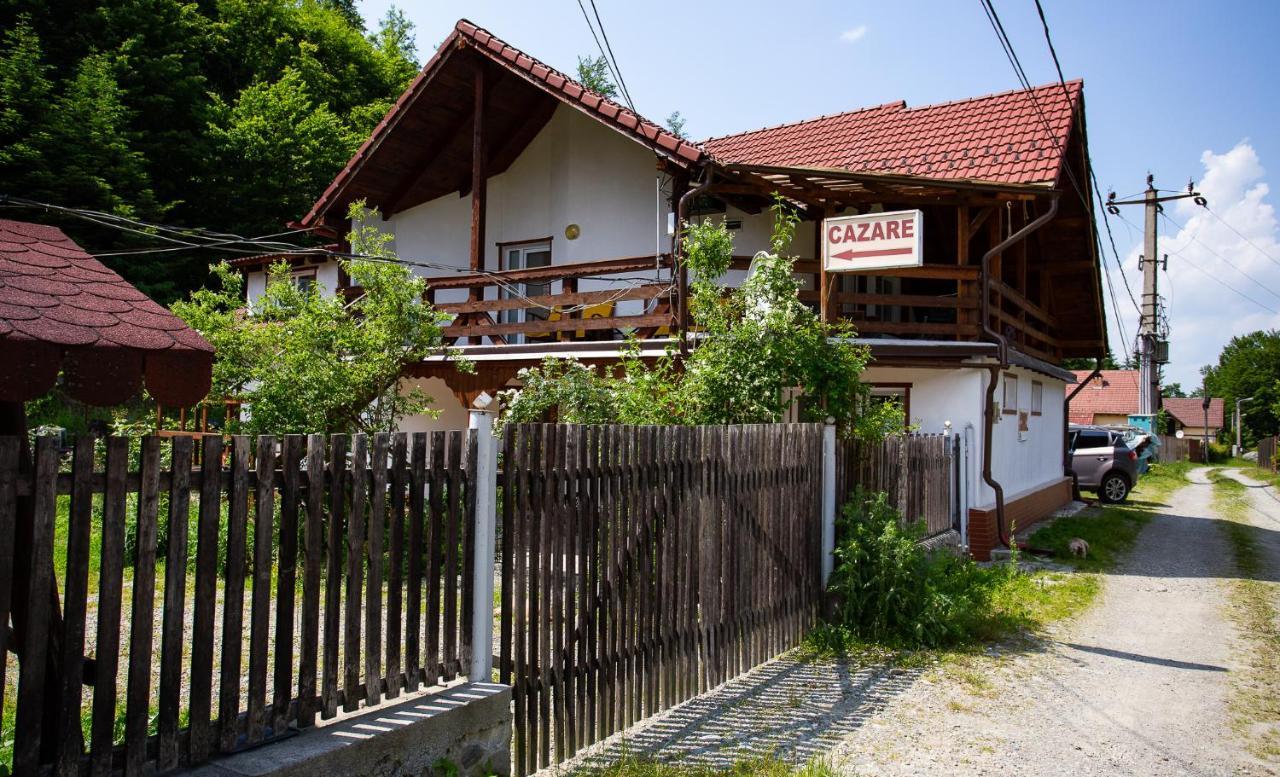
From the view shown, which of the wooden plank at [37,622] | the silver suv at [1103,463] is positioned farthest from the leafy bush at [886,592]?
the silver suv at [1103,463]

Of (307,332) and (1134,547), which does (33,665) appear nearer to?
(307,332)

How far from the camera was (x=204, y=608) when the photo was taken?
119 inches

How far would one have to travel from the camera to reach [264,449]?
3.15m

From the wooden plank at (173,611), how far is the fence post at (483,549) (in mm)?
1348

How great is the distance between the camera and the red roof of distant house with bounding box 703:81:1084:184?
40.9ft

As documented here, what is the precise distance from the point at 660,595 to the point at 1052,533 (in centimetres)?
1091

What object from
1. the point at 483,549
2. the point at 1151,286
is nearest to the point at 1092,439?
the point at 1151,286

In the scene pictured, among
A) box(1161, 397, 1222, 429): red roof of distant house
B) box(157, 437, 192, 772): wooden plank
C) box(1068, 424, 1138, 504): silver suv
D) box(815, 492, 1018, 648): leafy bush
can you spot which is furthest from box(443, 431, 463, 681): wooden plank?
box(1161, 397, 1222, 429): red roof of distant house

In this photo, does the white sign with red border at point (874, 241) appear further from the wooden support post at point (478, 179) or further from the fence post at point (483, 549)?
the fence post at point (483, 549)

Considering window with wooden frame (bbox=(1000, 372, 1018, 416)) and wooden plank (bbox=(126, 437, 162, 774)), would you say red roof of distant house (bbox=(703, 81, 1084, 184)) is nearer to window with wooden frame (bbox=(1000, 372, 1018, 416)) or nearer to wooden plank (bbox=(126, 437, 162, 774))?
window with wooden frame (bbox=(1000, 372, 1018, 416))

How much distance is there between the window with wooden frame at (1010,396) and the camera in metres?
13.2

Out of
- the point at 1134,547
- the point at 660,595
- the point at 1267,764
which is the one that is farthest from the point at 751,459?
the point at 1134,547

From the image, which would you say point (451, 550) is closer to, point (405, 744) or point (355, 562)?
point (355, 562)

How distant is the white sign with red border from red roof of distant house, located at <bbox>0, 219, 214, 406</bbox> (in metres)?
7.89
